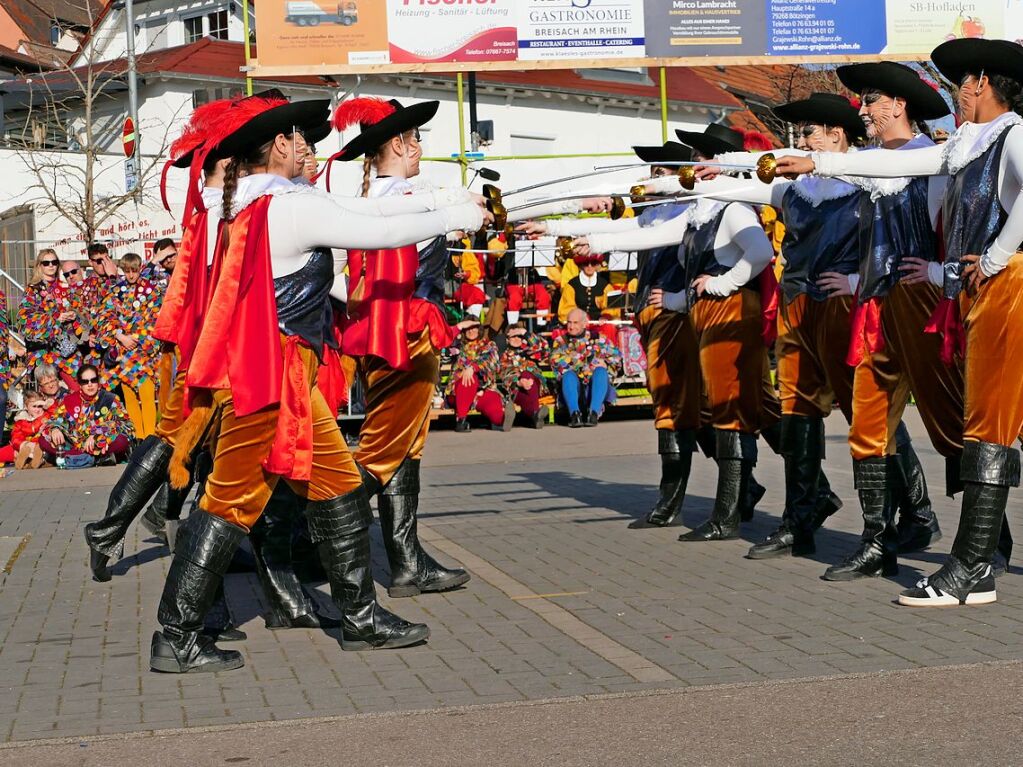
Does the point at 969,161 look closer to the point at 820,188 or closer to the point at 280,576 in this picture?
the point at 820,188

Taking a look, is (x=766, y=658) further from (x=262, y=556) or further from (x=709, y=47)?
(x=709, y=47)

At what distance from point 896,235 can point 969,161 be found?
644 mm

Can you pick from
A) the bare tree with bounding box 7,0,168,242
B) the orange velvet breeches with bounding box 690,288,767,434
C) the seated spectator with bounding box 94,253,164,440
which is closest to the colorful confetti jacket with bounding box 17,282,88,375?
the seated spectator with bounding box 94,253,164,440

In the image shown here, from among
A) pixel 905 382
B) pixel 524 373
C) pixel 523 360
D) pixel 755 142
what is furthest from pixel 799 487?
pixel 523 360

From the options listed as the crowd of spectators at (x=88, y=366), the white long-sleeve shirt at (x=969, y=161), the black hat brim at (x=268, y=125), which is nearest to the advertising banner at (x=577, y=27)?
the crowd of spectators at (x=88, y=366)

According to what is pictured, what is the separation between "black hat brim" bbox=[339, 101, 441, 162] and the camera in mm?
6695

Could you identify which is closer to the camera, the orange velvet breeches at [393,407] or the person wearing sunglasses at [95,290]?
the orange velvet breeches at [393,407]

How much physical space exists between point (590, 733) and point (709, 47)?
A: 14498 millimetres

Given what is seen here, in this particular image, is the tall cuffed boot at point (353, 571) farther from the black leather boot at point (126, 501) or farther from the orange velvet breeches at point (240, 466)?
the black leather boot at point (126, 501)

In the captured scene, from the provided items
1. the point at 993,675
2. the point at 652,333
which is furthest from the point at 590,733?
the point at 652,333

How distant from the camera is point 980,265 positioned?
Result: 5.94 m

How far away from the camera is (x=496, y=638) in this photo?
5.88 m

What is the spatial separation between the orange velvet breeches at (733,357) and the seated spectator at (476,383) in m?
7.77

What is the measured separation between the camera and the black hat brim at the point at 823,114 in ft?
23.6
